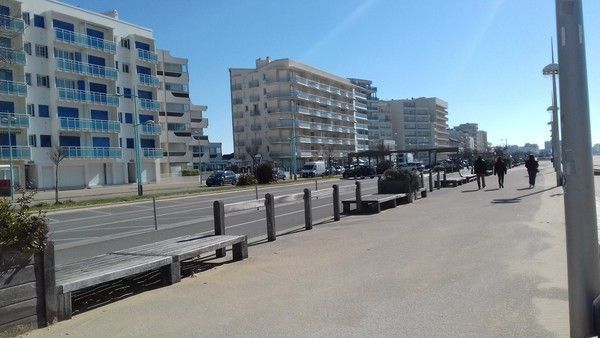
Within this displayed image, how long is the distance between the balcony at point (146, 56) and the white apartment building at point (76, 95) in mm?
140

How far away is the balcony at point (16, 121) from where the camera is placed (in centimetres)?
5036

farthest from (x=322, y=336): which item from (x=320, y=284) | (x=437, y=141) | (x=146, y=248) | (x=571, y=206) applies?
(x=437, y=141)

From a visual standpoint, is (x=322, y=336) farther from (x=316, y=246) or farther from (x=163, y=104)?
(x=163, y=104)

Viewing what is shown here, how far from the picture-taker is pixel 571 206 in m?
3.64

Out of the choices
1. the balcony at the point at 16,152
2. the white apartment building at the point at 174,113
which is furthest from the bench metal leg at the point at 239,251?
the white apartment building at the point at 174,113

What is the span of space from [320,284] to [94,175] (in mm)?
61015

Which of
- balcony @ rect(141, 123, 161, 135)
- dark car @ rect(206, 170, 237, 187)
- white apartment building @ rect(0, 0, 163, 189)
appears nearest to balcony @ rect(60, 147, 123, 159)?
white apartment building @ rect(0, 0, 163, 189)

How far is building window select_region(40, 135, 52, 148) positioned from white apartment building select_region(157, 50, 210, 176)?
28.7m

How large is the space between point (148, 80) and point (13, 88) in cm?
2015

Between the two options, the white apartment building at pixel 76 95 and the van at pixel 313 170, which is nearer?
the white apartment building at pixel 76 95

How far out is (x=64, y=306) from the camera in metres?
5.34

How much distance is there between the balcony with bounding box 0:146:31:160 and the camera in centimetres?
5022

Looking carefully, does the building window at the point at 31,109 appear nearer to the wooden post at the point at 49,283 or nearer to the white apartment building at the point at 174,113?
the white apartment building at the point at 174,113

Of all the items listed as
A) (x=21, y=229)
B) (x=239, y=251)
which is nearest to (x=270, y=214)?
(x=239, y=251)
